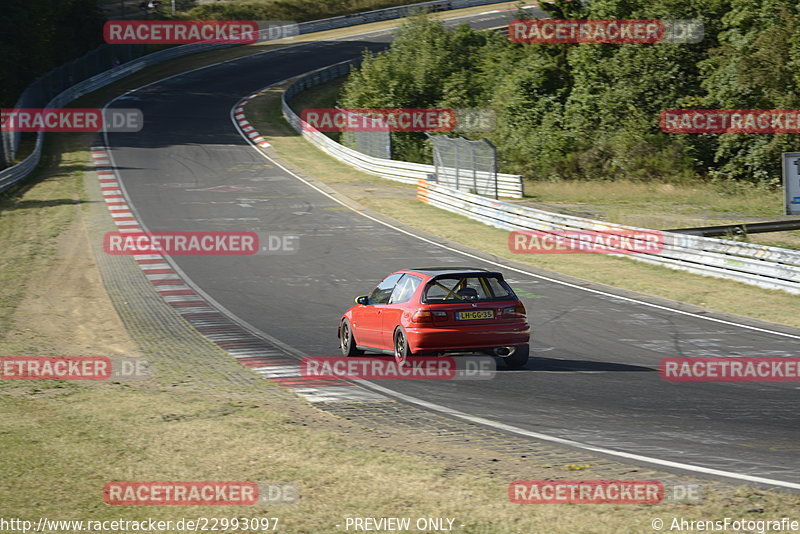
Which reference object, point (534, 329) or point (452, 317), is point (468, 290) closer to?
point (452, 317)

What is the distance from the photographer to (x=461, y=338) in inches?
480

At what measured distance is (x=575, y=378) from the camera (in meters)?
12.0

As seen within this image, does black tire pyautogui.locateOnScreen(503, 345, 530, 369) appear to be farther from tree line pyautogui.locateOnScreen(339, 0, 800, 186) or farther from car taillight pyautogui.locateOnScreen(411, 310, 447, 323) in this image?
tree line pyautogui.locateOnScreen(339, 0, 800, 186)

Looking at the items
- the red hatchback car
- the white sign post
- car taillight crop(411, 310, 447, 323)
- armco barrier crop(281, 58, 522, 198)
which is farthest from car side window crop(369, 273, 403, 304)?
armco barrier crop(281, 58, 522, 198)

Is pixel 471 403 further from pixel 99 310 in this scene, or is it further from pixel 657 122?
pixel 657 122

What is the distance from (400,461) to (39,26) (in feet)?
184

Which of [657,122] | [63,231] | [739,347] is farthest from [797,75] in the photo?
[63,231]

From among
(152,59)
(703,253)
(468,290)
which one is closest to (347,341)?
(468,290)

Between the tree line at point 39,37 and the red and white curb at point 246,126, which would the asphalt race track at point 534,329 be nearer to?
the red and white curb at point 246,126

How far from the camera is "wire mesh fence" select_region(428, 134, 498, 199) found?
33.3 m

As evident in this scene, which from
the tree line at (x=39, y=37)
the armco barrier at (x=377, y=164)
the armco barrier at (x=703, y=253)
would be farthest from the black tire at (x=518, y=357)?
the tree line at (x=39, y=37)

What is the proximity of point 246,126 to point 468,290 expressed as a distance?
1606 inches

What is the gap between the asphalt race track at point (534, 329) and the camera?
354 inches

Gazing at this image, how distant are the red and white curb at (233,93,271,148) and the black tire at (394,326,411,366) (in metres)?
35.8
